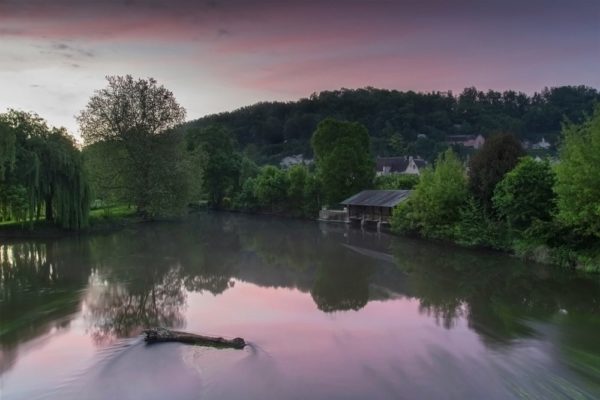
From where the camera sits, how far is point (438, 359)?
35.2ft

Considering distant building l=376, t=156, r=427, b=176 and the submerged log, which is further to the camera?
distant building l=376, t=156, r=427, b=176

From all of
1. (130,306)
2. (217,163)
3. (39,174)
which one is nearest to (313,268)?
(130,306)

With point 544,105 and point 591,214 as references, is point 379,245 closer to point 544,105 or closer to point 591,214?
point 591,214

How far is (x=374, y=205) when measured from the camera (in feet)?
126

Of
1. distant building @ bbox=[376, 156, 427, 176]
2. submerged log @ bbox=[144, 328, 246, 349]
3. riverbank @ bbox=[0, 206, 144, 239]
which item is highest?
distant building @ bbox=[376, 156, 427, 176]

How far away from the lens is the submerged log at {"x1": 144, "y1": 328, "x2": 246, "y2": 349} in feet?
37.2

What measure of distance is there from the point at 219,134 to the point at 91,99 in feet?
82.3

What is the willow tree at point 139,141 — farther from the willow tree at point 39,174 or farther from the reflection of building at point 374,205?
the reflection of building at point 374,205

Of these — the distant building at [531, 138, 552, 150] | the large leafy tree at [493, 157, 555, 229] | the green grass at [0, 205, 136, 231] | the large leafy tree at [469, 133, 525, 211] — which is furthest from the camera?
the distant building at [531, 138, 552, 150]

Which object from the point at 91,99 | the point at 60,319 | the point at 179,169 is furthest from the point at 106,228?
the point at 60,319

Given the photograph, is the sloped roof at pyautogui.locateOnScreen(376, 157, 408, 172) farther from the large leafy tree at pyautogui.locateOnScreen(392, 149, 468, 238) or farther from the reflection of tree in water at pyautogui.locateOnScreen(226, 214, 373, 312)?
the large leafy tree at pyautogui.locateOnScreen(392, 149, 468, 238)

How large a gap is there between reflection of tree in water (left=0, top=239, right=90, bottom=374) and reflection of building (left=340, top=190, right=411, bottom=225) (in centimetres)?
A: 2134

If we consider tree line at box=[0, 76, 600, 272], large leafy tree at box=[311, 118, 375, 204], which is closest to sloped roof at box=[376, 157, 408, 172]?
tree line at box=[0, 76, 600, 272]

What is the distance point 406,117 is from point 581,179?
3609 inches
